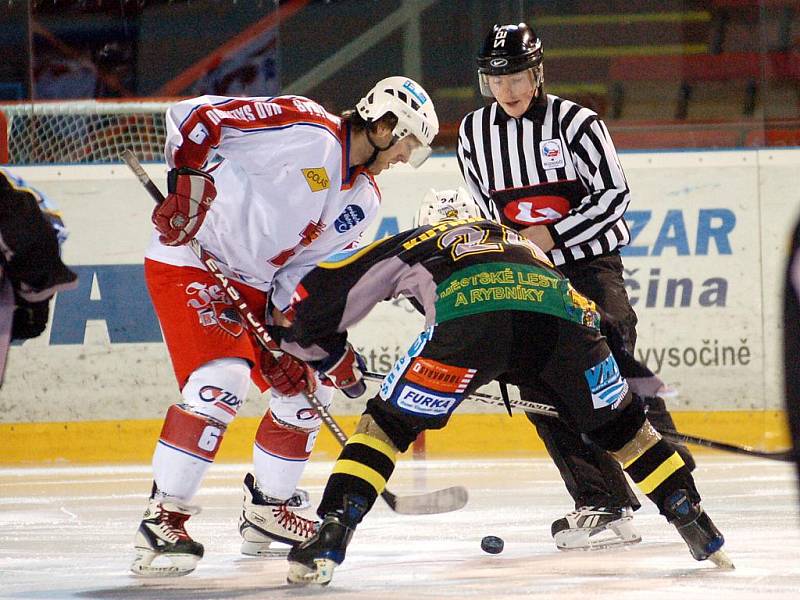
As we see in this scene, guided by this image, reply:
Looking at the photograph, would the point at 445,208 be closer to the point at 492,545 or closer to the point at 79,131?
the point at 492,545

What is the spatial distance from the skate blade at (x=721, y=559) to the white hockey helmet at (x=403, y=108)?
42.0 inches

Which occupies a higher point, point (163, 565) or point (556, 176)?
point (556, 176)

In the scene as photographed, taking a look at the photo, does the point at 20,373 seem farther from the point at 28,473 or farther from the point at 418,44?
the point at 418,44

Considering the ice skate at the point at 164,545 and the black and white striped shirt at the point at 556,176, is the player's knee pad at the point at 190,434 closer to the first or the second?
the ice skate at the point at 164,545

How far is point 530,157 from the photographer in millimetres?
3729

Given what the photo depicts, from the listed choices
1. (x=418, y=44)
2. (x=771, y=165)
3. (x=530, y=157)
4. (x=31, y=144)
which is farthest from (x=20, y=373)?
(x=771, y=165)

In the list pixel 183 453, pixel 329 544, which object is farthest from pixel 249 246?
pixel 329 544

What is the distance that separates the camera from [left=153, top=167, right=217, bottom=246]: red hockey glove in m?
2.99

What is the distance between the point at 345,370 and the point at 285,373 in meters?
0.25

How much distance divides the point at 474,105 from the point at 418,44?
0.35 meters

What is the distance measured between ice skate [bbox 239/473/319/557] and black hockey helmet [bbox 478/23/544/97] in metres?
1.23

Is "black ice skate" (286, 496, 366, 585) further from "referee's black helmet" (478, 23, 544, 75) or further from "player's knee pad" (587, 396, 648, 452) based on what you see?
"referee's black helmet" (478, 23, 544, 75)

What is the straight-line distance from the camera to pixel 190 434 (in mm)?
2939

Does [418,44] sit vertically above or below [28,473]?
above
